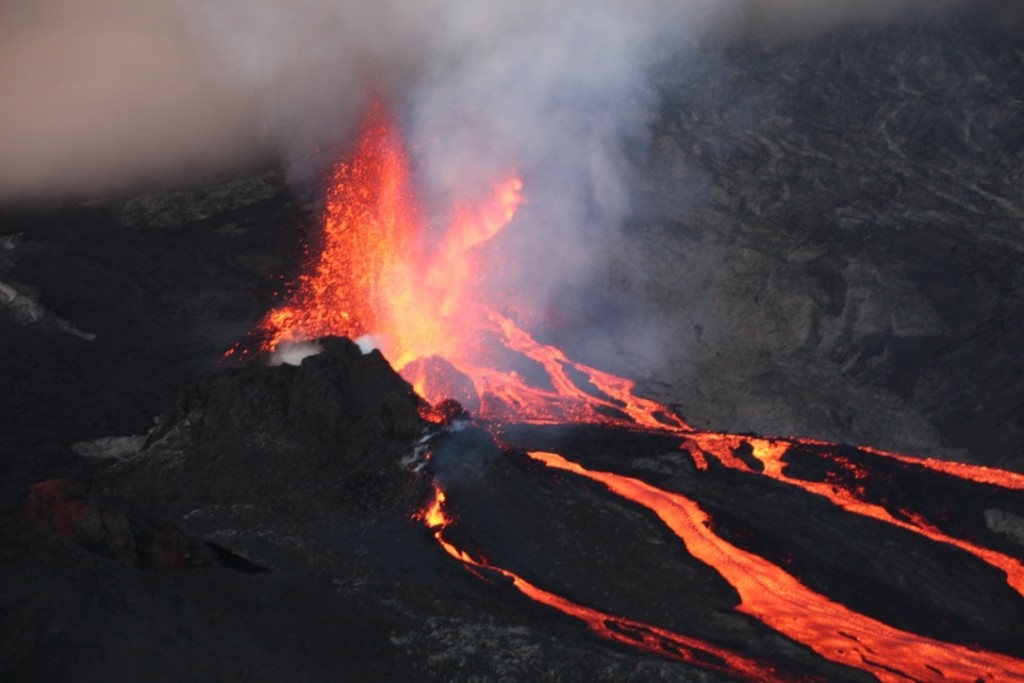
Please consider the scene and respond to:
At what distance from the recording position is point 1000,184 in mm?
38125

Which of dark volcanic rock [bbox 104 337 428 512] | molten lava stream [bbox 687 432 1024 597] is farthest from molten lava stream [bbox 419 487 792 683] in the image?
molten lava stream [bbox 687 432 1024 597]

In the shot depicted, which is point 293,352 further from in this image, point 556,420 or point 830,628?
point 830,628

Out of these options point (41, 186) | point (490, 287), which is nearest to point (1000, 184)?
point (490, 287)

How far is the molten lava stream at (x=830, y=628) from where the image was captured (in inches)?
531

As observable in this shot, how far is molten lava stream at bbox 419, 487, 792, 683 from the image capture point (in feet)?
41.0

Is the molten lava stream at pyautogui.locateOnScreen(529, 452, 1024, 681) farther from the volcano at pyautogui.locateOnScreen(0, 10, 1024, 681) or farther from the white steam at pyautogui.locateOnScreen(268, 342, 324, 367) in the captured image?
the white steam at pyautogui.locateOnScreen(268, 342, 324, 367)

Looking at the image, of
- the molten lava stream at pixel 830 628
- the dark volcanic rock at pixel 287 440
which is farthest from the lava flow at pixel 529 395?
the dark volcanic rock at pixel 287 440

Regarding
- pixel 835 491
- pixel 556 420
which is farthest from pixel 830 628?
pixel 556 420

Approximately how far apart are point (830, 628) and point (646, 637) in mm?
2755

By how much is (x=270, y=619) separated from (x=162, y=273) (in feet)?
74.2

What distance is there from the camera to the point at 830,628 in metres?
14.3

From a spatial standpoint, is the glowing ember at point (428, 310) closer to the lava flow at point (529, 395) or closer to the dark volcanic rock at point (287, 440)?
the lava flow at point (529, 395)

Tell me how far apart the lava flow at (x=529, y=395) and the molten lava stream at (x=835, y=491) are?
0.14 ft

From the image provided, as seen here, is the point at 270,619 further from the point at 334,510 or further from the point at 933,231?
the point at 933,231
